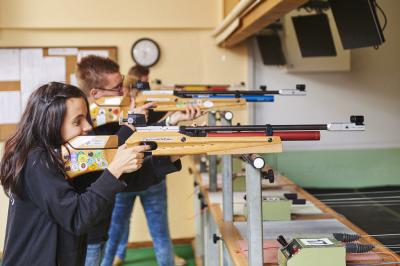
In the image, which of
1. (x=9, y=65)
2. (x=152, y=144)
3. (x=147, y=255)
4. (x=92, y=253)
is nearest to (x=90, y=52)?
(x=9, y=65)

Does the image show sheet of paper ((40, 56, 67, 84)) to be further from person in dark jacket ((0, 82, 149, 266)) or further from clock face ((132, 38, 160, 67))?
person in dark jacket ((0, 82, 149, 266))

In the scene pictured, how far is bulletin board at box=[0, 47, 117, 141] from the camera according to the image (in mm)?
3834

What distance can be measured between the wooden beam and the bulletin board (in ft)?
5.03

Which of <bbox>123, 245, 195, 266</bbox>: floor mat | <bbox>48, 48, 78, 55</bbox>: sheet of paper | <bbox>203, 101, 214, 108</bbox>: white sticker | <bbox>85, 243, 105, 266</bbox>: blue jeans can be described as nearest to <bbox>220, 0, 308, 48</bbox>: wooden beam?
<bbox>203, 101, 214, 108</bbox>: white sticker

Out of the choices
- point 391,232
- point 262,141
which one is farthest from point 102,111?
point 391,232

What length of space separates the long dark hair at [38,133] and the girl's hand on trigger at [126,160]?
186 mm

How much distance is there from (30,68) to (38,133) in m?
2.62

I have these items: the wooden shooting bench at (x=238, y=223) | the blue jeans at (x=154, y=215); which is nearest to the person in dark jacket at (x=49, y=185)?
the wooden shooting bench at (x=238, y=223)

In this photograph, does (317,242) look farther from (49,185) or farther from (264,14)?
(264,14)

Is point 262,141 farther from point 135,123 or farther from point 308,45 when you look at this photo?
point 308,45

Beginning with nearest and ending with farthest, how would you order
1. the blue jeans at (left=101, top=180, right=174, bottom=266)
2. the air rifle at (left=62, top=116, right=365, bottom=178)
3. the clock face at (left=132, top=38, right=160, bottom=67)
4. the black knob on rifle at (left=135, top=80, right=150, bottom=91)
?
1. the air rifle at (left=62, top=116, right=365, bottom=178)
2. the black knob on rifle at (left=135, top=80, right=150, bottom=91)
3. the blue jeans at (left=101, top=180, right=174, bottom=266)
4. the clock face at (left=132, top=38, right=160, bottom=67)

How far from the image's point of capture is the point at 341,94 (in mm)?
3822

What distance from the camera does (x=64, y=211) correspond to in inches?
53.1

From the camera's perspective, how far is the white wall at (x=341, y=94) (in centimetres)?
360
